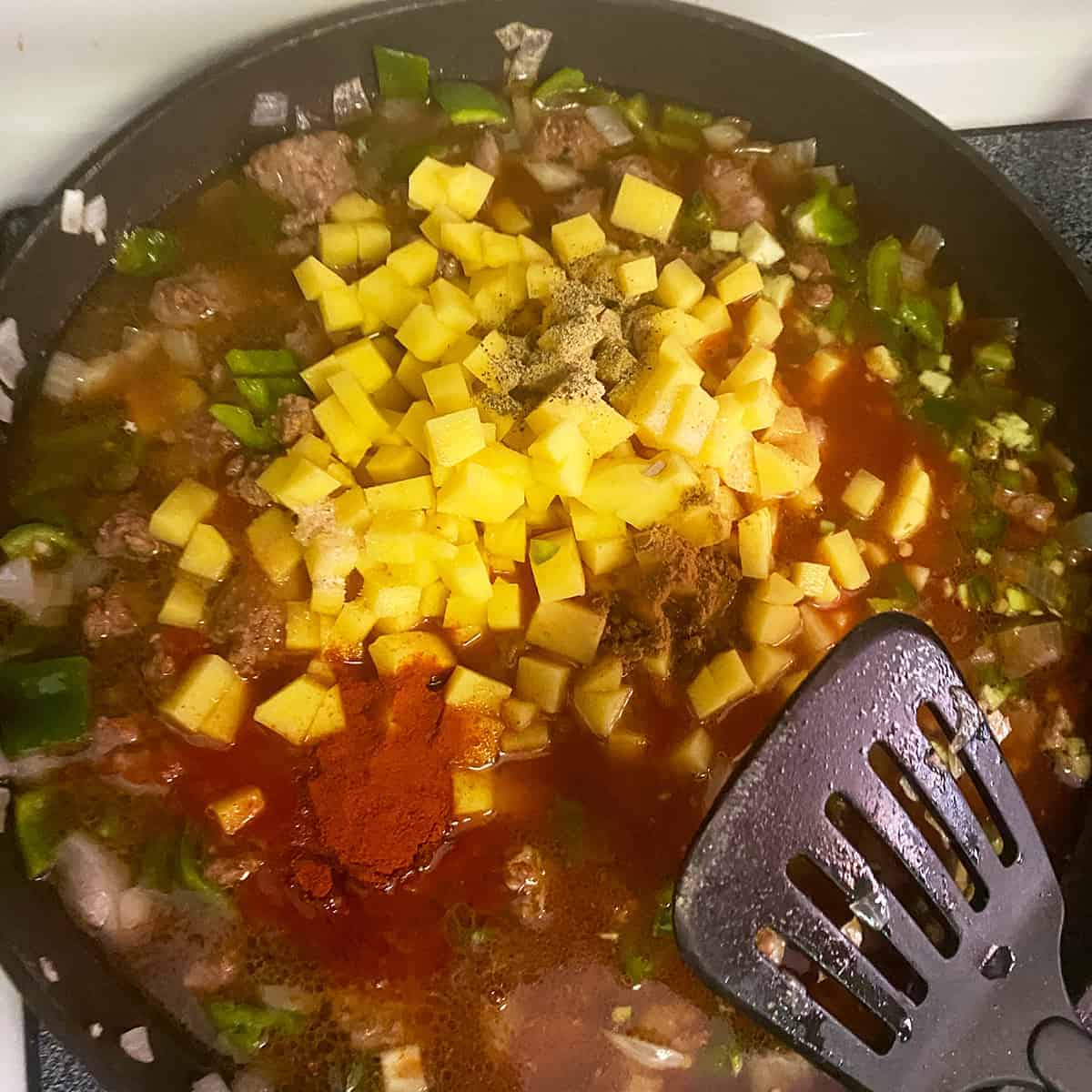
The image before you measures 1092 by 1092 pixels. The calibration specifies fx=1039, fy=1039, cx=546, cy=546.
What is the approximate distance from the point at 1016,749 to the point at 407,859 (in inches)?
38.1

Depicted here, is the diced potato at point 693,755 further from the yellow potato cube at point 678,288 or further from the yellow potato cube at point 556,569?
the yellow potato cube at point 678,288

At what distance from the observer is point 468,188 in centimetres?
175

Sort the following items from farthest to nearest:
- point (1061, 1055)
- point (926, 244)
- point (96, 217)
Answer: point (926, 244) → point (96, 217) → point (1061, 1055)

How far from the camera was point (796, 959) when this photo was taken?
59.0 inches

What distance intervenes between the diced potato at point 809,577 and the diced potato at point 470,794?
1.88 ft

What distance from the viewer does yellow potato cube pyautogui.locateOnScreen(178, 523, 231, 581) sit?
62.0 inches

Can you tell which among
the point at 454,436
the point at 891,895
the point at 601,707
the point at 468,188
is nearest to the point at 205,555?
the point at 454,436

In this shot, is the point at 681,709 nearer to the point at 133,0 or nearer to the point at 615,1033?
the point at 615,1033

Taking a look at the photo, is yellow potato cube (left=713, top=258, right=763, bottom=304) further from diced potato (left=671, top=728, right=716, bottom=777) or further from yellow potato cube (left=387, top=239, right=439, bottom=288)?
diced potato (left=671, top=728, right=716, bottom=777)

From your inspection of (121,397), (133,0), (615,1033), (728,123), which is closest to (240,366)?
(121,397)

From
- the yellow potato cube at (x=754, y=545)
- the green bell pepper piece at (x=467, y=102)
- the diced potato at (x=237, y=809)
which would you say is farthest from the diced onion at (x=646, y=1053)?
the green bell pepper piece at (x=467, y=102)

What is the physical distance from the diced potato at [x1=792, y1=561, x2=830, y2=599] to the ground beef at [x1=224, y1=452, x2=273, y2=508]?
0.83m

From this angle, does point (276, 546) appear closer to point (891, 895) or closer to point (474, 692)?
point (474, 692)

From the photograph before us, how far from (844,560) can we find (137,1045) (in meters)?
1.25
